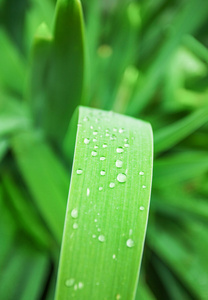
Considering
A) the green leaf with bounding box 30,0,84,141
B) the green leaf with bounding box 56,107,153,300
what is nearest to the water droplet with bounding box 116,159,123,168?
the green leaf with bounding box 56,107,153,300

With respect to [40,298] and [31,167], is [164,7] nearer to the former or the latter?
[31,167]

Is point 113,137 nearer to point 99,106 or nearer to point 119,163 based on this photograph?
point 119,163

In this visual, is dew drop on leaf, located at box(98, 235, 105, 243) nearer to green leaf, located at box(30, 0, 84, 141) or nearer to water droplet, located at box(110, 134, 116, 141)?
water droplet, located at box(110, 134, 116, 141)

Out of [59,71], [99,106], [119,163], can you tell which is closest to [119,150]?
[119,163]

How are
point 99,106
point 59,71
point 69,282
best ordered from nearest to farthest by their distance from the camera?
point 69,282
point 59,71
point 99,106

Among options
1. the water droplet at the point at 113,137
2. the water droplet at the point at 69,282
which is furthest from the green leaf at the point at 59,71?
the water droplet at the point at 69,282

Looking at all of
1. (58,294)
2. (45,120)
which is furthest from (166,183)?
(58,294)

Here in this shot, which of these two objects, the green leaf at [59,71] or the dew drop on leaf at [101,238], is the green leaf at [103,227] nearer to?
the dew drop on leaf at [101,238]
